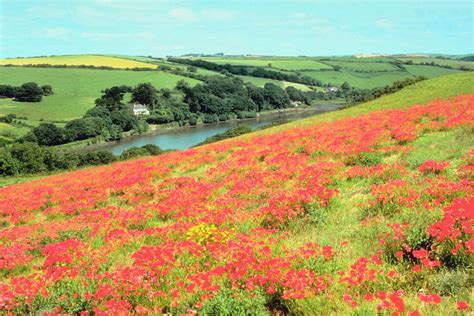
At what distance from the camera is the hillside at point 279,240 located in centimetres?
527

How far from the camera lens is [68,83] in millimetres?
169375

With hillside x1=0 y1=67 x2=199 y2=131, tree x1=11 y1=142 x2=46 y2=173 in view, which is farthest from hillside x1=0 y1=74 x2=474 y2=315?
hillside x1=0 y1=67 x2=199 y2=131

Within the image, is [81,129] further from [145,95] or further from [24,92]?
[24,92]

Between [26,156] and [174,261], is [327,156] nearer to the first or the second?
[174,261]

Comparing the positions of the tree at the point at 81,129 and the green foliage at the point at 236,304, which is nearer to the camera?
the green foliage at the point at 236,304

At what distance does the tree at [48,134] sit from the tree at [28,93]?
41900 millimetres

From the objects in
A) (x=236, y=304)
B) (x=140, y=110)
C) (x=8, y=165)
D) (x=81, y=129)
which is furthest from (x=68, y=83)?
(x=236, y=304)

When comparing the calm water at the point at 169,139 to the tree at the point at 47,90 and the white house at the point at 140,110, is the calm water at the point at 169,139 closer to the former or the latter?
the white house at the point at 140,110

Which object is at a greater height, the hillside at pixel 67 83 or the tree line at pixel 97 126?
the hillside at pixel 67 83

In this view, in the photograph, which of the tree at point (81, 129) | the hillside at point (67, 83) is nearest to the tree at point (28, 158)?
the tree at point (81, 129)

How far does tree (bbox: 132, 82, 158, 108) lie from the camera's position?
15412 cm

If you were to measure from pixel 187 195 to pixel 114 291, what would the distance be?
754cm

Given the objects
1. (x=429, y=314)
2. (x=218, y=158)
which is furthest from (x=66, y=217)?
(x=429, y=314)

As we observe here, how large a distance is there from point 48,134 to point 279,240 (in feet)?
383
